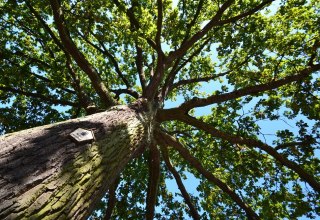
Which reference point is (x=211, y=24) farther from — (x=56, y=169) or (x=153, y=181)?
(x=56, y=169)

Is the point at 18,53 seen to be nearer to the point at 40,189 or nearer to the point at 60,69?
the point at 60,69

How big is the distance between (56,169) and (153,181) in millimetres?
5145

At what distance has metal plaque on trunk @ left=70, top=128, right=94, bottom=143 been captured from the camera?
2.85 m

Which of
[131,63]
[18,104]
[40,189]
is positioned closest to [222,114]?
[131,63]

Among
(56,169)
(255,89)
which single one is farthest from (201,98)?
(56,169)

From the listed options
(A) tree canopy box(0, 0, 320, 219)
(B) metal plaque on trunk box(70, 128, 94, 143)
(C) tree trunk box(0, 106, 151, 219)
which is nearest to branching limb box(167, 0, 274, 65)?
(A) tree canopy box(0, 0, 320, 219)

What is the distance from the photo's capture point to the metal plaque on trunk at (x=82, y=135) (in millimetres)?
2846

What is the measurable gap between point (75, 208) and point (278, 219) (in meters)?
7.00

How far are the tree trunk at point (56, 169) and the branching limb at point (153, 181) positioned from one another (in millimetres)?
3740

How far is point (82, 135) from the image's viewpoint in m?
2.96

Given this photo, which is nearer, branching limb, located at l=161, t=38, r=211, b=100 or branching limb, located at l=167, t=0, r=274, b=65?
branching limb, located at l=167, t=0, r=274, b=65

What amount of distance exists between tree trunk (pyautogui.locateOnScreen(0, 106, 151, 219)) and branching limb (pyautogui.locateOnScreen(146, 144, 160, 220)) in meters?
3.74

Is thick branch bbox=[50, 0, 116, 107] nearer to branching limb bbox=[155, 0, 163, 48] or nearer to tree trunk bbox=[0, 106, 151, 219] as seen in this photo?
branching limb bbox=[155, 0, 163, 48]

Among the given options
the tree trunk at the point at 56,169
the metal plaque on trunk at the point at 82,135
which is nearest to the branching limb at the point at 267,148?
the tree trunk at the point at 56,169
